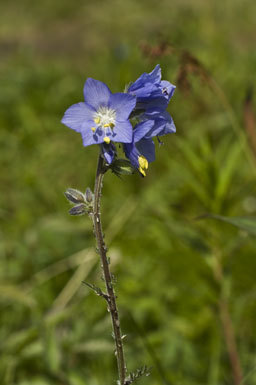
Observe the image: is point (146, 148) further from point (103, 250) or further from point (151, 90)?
point (103, 250)

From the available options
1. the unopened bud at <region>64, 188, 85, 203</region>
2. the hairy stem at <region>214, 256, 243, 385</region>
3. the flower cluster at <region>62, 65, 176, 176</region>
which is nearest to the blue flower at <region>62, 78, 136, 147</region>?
the flower cluster at <region>62, 65, 176, 176</region>

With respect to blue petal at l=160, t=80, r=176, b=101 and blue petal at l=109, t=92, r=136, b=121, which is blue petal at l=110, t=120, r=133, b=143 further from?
blue petal at l=160, t=80, r=176, b=101

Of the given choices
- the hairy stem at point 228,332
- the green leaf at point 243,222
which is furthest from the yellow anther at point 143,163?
the hairy stem at point 228,332

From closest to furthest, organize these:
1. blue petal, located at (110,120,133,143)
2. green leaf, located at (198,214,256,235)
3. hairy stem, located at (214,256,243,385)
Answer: blue petal, located at (110,120,133,143), green leaf, located at (198,214,256,235), hairy stem, located at (214,256,243,385)

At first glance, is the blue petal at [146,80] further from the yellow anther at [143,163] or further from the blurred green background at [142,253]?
the blurred green background at [142,253]

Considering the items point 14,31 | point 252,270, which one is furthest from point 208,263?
point 14,31

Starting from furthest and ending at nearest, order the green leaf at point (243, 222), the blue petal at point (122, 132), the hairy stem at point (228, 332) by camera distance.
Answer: the hairy stem at point (228, 332), the green leaf at point (243, 222), the blue petal at point (122, 132)

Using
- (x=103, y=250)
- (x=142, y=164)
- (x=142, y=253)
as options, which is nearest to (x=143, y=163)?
(x=142, y=164)
